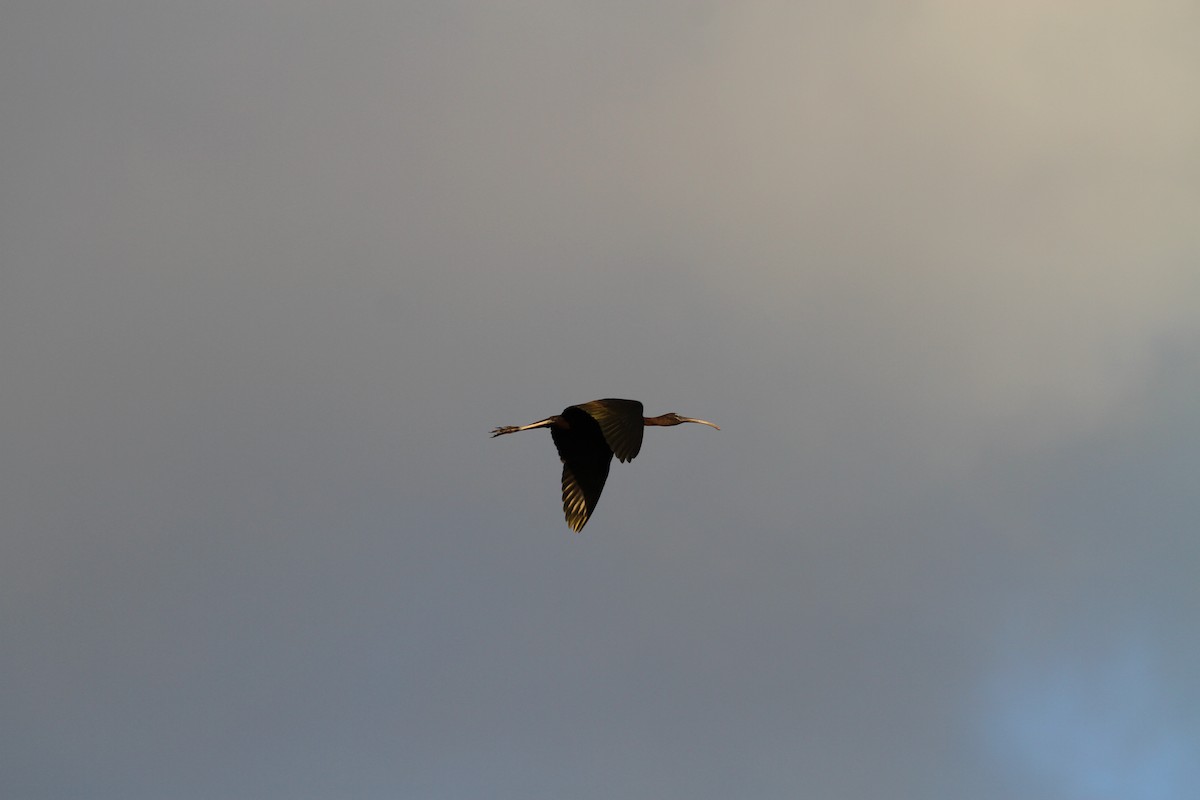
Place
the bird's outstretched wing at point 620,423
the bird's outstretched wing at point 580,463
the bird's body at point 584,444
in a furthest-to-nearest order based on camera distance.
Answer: the bird's outstretched wing at point 580,463
the bird's body at point 584,444
the bird's outstretched wing at point 620,423

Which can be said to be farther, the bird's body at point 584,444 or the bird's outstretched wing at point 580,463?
the bird's outstretched wing at point 580,463

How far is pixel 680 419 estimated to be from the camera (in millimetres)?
44531

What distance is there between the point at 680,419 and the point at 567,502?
683cm

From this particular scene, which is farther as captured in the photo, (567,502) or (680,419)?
(680,419)

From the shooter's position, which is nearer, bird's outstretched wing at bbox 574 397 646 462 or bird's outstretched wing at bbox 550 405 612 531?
bird's outstretched wing at bbox 574 397 646 462

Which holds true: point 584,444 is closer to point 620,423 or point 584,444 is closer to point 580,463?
point 580,463

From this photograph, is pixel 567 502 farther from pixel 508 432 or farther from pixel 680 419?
pixel 680 419

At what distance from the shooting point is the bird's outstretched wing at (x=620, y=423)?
3503 cm

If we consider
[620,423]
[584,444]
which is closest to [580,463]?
[584,444]

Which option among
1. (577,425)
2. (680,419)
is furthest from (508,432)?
(680,419)

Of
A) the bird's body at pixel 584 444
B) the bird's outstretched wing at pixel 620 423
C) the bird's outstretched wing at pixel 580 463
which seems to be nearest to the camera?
the bird's outstretched wing at pixel 620 423

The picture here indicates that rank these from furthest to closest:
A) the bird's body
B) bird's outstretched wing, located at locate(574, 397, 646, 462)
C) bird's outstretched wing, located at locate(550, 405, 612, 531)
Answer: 1. bird's outstretched wing, located at locate(550, 405, 612, 531)
2. the bird's body
3. bird's outstretched wing, located at locate(574, 397, 646, 462)

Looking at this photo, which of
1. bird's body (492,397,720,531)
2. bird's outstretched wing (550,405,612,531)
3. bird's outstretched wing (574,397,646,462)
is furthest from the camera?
bird's outstretched wing (550,405,612,531)

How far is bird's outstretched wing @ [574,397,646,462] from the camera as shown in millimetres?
35031
